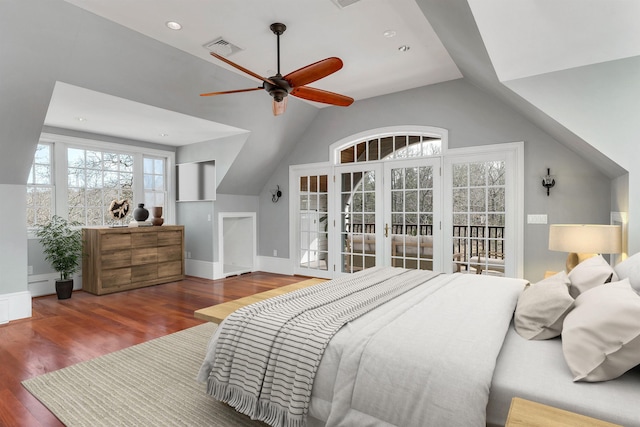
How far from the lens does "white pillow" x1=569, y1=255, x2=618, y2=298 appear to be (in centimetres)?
184

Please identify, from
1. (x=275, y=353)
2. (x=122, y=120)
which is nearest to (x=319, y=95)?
(x=275, y=353)

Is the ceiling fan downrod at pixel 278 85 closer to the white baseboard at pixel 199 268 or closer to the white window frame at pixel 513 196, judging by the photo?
the white window frame at pixel 513 196

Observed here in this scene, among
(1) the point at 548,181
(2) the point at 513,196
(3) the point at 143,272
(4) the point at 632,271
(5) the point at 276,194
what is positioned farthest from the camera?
(5) the point at 276,194

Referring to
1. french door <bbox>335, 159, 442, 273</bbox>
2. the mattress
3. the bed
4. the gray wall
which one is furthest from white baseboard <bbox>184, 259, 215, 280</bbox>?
the mattress

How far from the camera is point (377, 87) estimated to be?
191 inches

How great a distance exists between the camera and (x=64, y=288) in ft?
15.3

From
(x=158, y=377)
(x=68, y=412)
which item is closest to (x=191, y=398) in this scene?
(x=158, y=377)

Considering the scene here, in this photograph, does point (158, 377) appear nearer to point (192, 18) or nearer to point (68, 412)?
point (68, 412)

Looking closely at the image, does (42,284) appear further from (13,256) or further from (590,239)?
(590,239)

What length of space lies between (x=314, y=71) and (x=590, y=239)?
8.77ft

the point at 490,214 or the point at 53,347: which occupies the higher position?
the point at 490,214

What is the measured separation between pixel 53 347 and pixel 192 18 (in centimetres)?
317

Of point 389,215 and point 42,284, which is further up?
point 389,215

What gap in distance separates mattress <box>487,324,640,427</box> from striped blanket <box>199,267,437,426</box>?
2.35ft
